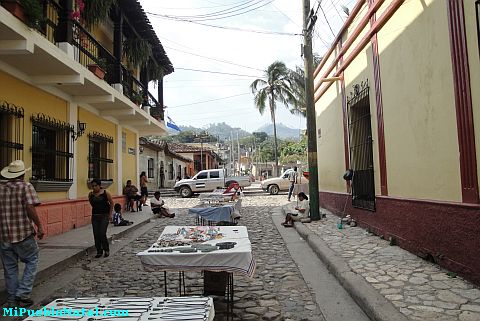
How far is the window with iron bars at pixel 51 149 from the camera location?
864 cm

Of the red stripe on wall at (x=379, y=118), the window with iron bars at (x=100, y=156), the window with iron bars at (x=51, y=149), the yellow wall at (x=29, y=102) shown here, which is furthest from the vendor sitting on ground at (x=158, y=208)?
the red stripe on wall at (x=379, y=118)

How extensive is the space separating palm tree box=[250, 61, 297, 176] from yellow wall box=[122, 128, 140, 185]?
1841 cm

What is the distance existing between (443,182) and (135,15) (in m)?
11.0

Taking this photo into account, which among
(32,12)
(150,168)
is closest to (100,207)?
(32,12)

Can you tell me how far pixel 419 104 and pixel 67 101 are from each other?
321 inches

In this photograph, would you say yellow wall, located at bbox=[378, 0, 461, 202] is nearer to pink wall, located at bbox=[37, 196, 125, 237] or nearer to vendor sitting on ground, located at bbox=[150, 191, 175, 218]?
pink wall, located at bbox=[37, 196, 125, 237]

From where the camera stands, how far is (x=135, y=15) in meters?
13.0

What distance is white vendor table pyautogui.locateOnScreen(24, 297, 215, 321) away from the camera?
2424 mm

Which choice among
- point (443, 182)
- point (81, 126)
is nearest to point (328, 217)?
point (443, 182)

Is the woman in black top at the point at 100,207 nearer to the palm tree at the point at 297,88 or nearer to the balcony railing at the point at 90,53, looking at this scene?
the balcony railing at the point at 90,53

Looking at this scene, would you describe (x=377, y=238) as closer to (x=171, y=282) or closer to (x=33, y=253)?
(x=171, y=282)

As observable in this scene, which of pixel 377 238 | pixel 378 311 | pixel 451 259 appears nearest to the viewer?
pixel 378 311

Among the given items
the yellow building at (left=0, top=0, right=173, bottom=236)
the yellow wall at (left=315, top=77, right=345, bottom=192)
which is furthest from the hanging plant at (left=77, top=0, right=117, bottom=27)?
the yellow wall at (left=315, top=77, right=345, bottom=192)

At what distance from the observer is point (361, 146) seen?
996cm
